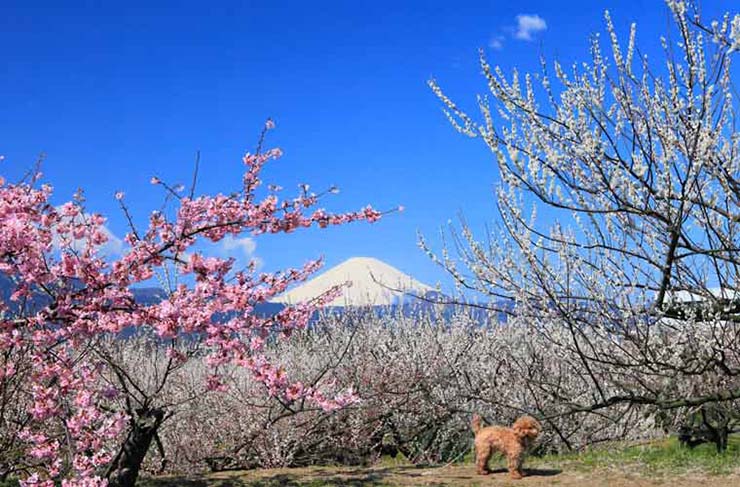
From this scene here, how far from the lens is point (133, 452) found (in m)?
8.64

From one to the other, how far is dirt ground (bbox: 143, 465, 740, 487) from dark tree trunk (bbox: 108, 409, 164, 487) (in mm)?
752

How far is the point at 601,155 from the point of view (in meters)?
5.57

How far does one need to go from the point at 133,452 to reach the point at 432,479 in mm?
3771

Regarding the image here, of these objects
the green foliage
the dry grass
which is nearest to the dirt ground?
the dry grass

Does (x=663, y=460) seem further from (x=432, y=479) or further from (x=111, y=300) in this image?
(x=111, y=300)

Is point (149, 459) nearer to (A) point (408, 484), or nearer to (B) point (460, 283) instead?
(A) point (408, 484)

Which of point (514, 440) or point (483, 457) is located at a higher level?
point (514, 440)

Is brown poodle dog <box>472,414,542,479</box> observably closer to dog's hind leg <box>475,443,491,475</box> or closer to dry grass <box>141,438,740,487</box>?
dog's hind leg <box>475,443,491,475</box>

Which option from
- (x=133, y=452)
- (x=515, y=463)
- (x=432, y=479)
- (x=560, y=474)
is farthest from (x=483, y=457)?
(x=133, y=452)

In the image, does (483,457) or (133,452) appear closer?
(133,452)

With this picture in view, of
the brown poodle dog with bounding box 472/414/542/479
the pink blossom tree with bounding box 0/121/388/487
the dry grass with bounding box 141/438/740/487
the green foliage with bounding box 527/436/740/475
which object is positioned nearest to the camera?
the pink blossom tree with bounding box 0/121/388/487

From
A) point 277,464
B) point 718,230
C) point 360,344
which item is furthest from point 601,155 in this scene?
point 360,344

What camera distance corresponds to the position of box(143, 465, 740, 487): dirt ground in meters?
8.32

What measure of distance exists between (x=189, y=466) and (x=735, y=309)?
1018 cm
